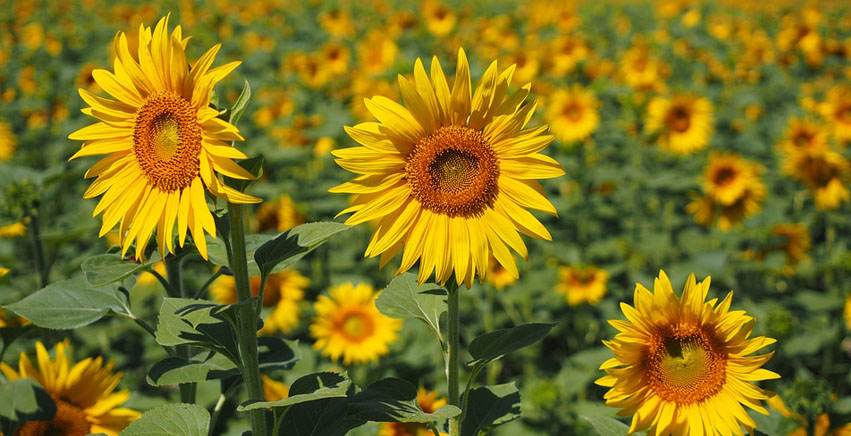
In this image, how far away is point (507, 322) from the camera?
14.6ft

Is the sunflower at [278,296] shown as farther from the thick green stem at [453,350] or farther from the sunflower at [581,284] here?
the thick green stem at [453,350]

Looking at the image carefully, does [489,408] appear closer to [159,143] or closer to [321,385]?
[321,385]

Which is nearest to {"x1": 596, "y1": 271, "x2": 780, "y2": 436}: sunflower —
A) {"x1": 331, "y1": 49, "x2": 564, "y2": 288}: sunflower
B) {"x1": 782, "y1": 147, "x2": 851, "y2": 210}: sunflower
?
{"x1": 331, "y1": 49, "x2": 564, "y2": 288}: sunflower

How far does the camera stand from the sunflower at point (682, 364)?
1588mm

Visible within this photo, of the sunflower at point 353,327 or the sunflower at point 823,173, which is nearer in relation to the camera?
the sunflower at point 353,327

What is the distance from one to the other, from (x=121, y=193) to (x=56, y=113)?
629 centimetres

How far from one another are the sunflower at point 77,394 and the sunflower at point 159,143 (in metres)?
0.73

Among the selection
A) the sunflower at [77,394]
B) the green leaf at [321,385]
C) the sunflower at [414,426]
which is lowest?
the sunflower at [414,426]

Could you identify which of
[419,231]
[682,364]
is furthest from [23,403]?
[682,364]

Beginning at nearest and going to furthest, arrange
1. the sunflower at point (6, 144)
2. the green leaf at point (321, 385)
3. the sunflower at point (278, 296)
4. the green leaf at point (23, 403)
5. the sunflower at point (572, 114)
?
the green leaf at point (321, 385), the green leaf at point (23, 403), the sunflower at point (278, 296), the sunflower at point (572, 114), the sunflower at point (6, 144)

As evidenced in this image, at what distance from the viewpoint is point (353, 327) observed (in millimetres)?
3672

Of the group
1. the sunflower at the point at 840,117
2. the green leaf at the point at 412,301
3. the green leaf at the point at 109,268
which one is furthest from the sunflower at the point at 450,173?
the sunflower at the point at 840,117

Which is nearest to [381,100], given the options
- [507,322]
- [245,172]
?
[245,172]

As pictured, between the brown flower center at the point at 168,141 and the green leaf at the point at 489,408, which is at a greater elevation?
the brown flower center at the point at 168,141
